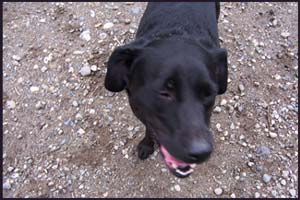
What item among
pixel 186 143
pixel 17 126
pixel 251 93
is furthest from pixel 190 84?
A: pixel 17 126

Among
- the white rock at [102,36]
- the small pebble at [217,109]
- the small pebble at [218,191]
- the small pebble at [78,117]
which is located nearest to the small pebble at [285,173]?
the small pebble at [218,191]

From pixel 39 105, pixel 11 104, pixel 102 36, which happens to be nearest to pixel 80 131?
pixel 39 105

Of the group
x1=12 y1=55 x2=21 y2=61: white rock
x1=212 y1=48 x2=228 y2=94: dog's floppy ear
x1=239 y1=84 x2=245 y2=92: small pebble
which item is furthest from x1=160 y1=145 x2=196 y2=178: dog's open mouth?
x1=12 y1=55 x2=21 y2=61: white rock

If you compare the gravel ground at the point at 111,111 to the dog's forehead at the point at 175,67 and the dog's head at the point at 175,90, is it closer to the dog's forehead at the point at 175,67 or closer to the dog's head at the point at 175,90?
the dog's head at the point at 175,90

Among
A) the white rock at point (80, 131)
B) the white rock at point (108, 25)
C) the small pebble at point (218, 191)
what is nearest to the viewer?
the small pebble at point (218, 191)

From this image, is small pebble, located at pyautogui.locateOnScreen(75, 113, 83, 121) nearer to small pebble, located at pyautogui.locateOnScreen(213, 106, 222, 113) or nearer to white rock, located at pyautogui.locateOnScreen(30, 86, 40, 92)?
white rock, located at pyautogui.locateOnScreen(30, 86, 40, 92)

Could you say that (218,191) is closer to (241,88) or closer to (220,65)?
(241,88)
